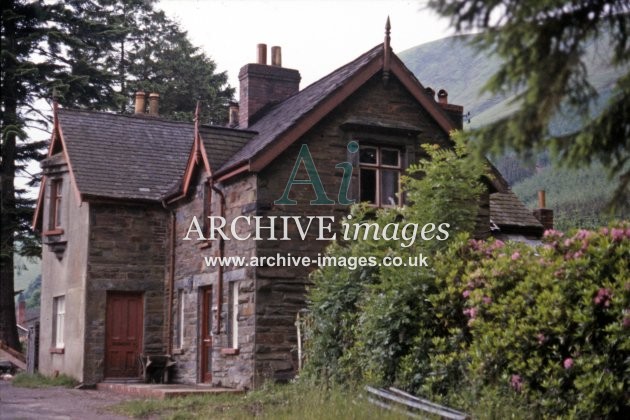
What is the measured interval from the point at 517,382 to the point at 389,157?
9.39 m

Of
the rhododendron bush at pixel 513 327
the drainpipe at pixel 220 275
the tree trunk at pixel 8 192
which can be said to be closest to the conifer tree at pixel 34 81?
the tree trunk at pixel 8 192

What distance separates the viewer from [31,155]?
32562 millimetres

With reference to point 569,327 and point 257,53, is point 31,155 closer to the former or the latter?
point 257,53

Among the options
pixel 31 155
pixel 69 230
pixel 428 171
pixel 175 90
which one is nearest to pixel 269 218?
pixel 428 171

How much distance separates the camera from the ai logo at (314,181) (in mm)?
17672

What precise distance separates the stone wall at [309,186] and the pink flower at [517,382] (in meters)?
7.07

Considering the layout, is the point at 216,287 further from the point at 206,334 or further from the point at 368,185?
the point at 368,185

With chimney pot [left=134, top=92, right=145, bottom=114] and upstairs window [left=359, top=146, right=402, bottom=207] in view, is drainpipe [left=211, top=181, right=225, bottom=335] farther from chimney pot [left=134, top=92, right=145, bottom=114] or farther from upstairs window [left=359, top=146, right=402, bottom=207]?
chimney pot [left=134, top=92, right=145, bottom=114]

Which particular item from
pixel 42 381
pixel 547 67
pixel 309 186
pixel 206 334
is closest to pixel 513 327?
pixel 547 67

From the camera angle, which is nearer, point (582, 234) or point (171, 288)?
point (582, 234)

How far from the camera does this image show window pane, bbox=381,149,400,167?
19.1 m

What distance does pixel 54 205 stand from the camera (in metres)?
24.3

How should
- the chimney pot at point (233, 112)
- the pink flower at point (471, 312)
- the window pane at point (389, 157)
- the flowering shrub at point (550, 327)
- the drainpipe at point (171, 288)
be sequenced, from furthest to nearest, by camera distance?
the chimney pot at point (233, 112), the drainpipe at point (171, 288), the window pane at point (389, 157), the pink flower at point (471, 312), the flowering shrub at point (550, 327)

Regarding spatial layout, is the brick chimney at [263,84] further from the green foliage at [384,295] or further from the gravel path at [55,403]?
the gravel path at [55,403]
